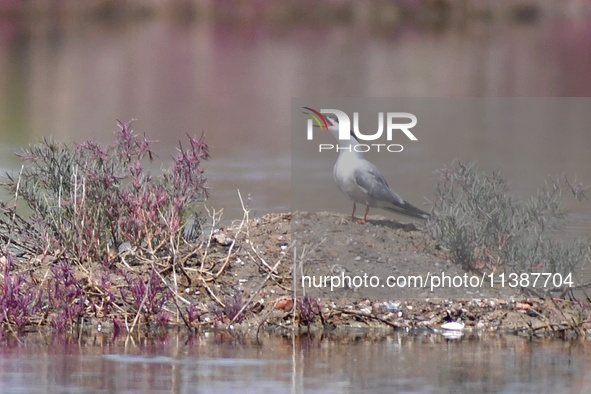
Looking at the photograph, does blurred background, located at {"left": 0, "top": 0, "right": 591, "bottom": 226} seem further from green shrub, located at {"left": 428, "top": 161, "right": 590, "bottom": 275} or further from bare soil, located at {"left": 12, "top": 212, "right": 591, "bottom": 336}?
bare soil, located at {"left": 12, "top": 212, "right": 591, "bottom": 336}

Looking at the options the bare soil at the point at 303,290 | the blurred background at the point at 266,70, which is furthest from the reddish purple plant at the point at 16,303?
the blurred background at the point at 266,70

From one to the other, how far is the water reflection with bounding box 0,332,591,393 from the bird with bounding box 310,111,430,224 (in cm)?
142

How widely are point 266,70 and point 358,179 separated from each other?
20339mm

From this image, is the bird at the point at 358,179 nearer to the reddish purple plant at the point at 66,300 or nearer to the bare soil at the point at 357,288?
the bare soil at the point at 357,288

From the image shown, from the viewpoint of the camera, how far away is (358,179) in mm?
10430

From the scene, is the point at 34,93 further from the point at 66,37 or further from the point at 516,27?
the point at 516,27

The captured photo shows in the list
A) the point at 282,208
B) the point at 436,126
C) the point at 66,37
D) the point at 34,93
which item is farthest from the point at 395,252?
the point at 66,37

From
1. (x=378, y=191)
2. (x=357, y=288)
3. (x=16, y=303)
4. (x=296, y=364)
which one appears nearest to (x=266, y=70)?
(x=378, y=191)

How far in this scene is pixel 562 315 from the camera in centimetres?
944

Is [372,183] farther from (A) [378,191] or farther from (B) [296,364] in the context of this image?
(B) [296,364]

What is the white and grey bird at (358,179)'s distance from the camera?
10430 millimetres

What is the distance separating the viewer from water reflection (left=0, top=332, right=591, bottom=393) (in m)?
7.90

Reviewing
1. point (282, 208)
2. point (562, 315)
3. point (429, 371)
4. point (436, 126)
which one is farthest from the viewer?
point (436, 126)

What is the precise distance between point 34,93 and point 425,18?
18775 mm
